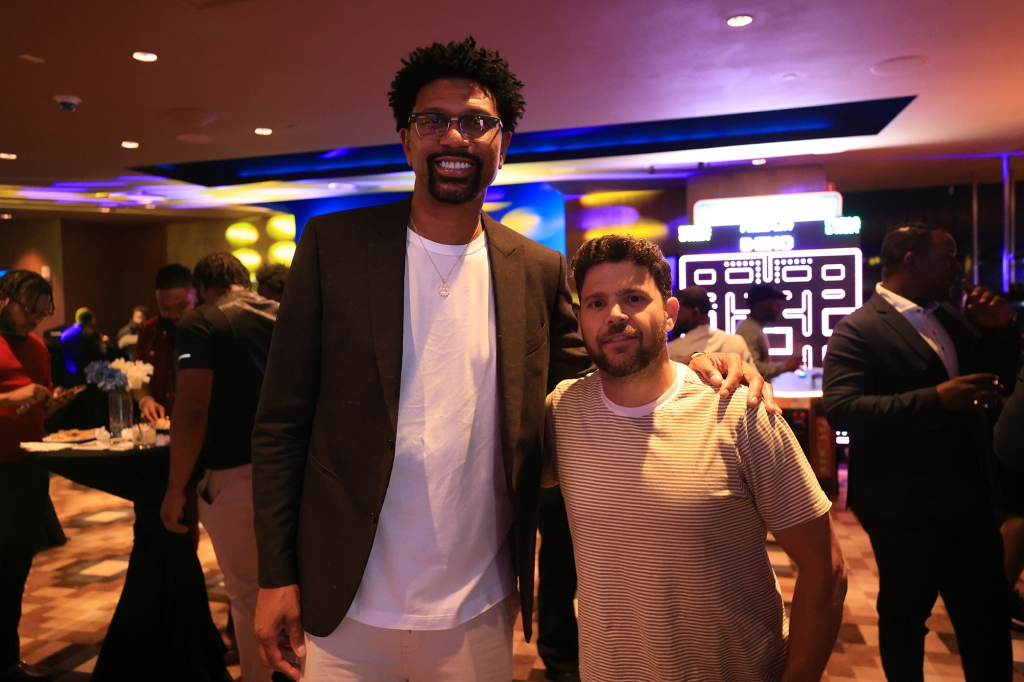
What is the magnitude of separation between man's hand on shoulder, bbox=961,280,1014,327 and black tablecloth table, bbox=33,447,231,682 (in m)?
3.57

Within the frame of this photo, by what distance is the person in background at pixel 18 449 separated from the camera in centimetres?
321

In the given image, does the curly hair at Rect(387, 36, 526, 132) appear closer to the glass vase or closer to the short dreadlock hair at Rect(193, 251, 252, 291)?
the short dreadlock hair at Rect(193, 251, 252, 291)

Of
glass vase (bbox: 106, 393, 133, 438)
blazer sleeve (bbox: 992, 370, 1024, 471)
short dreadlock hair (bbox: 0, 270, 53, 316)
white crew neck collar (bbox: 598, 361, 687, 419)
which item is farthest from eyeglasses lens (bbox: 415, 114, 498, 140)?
short dreadlock hair (bbox: 0, 270, 53, 316)

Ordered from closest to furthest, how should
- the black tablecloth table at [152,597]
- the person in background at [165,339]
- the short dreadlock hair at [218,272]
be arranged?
the black tablecloth table at [152,597]
the short dreadlock hair at [218,272]
the person in background at [165,339]

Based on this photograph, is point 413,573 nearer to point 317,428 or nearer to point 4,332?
point 317,428

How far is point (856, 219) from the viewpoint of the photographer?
22.2 ft

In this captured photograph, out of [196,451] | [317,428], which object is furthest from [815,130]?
[317,428]

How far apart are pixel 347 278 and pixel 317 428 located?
303mm

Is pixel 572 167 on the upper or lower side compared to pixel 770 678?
upper

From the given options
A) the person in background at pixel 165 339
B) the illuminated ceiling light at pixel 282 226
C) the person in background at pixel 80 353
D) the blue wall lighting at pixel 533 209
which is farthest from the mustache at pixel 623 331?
the illuminated ceiling light at pixel 282 226

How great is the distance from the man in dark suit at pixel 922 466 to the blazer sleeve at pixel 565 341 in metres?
1.31

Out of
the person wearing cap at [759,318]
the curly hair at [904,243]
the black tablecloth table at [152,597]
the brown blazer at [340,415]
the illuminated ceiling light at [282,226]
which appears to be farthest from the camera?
the illuminated ceiling light at [282,226]

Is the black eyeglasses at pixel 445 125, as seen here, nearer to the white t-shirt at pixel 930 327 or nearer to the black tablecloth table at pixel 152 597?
the white t-shirt at pixel 930 327

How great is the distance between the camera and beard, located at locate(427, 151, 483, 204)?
1.47 m
